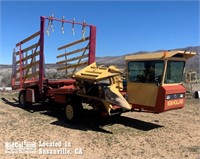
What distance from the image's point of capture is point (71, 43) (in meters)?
12.2

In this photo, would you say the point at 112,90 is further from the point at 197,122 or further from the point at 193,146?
the point at 197,122

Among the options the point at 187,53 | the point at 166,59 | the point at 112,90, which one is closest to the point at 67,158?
the point at 112,90

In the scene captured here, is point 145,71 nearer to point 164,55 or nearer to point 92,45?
point 164,55

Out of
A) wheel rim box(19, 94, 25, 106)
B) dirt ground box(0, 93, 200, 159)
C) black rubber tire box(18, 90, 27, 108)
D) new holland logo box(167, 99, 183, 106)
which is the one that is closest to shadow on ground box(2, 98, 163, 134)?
dirt ground box(0, 93, 200, 159)

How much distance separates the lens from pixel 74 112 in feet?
30.6

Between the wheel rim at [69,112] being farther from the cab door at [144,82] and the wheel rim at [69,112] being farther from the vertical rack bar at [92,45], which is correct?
the vertical rack bar at [92,45]

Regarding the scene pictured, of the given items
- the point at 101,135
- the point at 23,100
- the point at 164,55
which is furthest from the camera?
the point at 23,100

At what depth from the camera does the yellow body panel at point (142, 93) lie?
861cm

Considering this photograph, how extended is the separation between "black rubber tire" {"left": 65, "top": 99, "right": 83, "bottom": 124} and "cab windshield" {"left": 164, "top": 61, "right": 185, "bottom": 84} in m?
2.64

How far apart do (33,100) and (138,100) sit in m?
4.32

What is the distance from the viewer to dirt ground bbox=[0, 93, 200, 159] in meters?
6.79

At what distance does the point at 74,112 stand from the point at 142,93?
207 cm

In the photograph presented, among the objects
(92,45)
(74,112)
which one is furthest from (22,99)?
(74,112)

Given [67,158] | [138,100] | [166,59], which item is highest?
[166,59]
